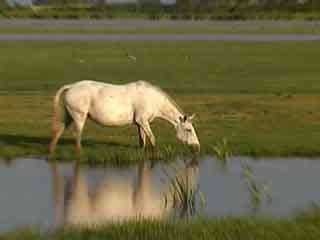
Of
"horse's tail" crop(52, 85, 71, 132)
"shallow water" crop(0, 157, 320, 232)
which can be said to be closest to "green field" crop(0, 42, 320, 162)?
"horse's tail" crop(52, 85, 71, 132)

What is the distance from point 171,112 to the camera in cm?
2083

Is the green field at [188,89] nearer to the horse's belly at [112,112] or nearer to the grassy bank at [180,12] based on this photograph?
the horse's belly at [112,112]

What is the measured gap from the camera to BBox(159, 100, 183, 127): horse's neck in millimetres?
20766

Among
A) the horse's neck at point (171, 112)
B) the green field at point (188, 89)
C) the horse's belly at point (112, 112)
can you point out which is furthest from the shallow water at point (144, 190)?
the horse's belly at point (112, 112)

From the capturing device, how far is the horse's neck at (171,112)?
2077cm

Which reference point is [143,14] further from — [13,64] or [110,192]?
[110,192]

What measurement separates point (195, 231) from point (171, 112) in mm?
7492

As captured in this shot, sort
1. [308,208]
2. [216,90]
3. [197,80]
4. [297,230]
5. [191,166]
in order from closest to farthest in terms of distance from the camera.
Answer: [297,230]
[308,208]
[191,166]
[216,90]
[197,80]

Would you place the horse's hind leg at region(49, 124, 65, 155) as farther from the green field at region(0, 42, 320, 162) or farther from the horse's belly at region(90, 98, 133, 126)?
the horse's belly at region(90, 98, 133, 126)

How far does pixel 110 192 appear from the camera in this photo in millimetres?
17391

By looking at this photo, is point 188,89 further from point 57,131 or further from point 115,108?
point 57,131

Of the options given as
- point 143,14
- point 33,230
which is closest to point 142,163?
point 33,230

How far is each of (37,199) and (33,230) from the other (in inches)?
127

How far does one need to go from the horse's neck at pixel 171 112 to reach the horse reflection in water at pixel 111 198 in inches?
51.3
